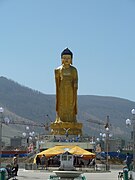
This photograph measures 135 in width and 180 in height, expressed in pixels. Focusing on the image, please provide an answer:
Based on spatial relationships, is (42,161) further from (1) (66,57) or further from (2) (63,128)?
(1) (66,57)

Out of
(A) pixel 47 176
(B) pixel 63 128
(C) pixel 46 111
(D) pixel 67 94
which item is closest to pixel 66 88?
(D) pixel 67 94

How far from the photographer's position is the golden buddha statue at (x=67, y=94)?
3444cm

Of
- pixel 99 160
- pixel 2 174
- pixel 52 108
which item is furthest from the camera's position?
pixel 52 108

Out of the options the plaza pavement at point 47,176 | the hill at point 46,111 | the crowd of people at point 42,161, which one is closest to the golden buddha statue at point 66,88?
the crowd of people at point 42,161

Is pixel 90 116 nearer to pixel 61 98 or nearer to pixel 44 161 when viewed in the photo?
pixel 61 98

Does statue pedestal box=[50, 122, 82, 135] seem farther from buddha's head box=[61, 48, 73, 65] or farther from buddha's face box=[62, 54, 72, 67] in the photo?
buddha's head box=[61, 48, 73, 65]

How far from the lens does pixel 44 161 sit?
79.9 feet

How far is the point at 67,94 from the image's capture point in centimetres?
3559

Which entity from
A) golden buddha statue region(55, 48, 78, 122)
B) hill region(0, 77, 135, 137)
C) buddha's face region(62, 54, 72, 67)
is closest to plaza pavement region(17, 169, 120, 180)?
golden buddha statue region(55, 48, 78, 122)

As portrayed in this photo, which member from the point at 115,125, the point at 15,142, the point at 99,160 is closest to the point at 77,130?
the point at 99,160

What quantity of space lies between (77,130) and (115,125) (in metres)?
144

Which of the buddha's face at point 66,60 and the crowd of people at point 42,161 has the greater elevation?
the buddha's face at point 66,60

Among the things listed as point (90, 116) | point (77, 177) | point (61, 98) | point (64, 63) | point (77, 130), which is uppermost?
point (90, 116)

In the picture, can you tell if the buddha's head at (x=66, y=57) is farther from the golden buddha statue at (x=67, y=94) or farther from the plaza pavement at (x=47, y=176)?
the plaza pavement at (x=47, y=176)
